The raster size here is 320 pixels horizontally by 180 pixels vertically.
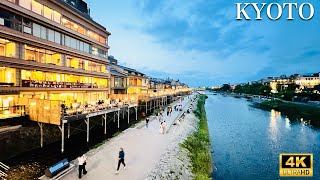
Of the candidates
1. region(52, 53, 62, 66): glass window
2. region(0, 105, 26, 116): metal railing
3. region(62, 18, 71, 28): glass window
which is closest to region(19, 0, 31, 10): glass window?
region(62, 18, 71, 28): glass window

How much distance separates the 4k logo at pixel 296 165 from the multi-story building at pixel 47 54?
26.2 meters

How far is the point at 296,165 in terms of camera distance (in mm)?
29922

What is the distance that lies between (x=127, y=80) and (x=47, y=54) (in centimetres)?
3664

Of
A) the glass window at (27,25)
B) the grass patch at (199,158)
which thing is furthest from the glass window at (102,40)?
the grass patch at (199,158)

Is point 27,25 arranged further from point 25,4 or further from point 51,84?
point 51,84

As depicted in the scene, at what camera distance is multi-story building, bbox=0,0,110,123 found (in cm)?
2656

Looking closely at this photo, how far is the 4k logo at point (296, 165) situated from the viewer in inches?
1048

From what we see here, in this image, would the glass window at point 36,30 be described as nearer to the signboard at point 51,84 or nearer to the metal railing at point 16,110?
the signboard at point 51,84

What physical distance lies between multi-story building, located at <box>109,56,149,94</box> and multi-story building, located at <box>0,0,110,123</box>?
1243cm

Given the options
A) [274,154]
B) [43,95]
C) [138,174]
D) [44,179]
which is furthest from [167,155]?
[43,95]

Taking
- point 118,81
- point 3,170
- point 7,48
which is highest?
point 7,48

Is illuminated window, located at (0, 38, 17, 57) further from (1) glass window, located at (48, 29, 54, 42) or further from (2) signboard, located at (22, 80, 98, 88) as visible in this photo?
(1) glass window, located at (48, 29, 54, 42)

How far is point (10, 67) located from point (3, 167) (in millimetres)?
12295

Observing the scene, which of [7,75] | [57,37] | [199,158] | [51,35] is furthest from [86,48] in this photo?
[199,158]
